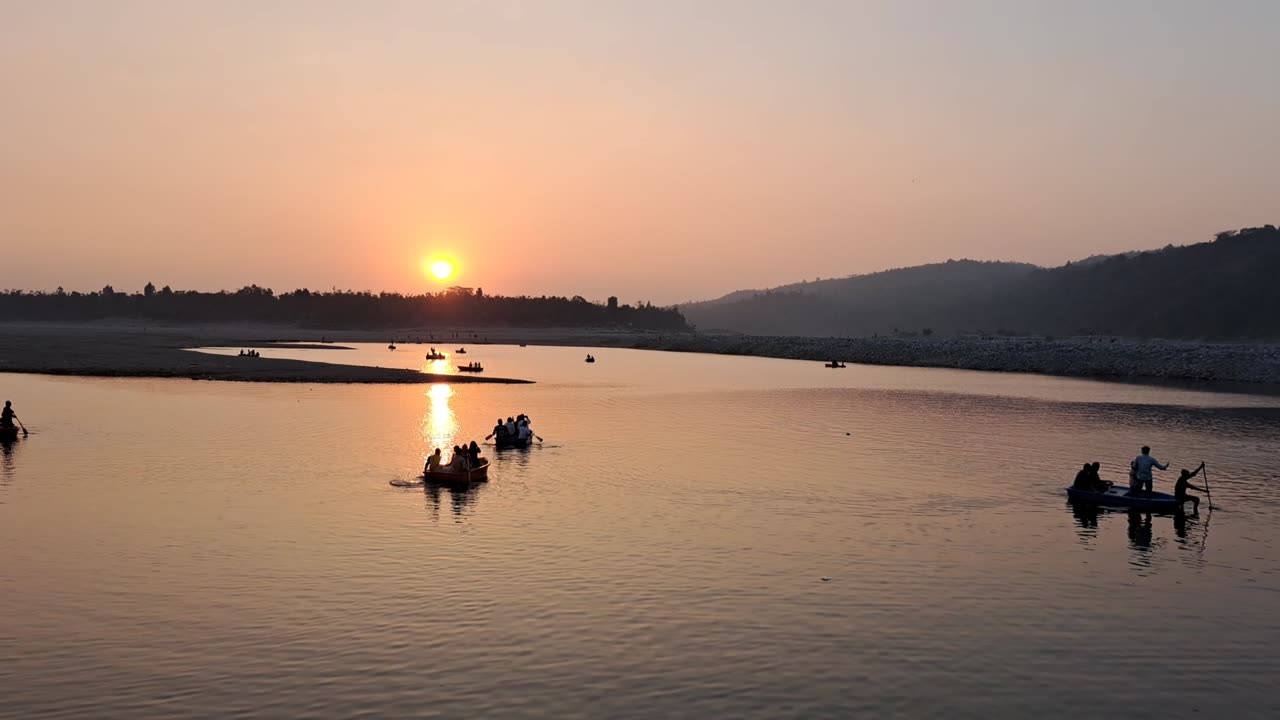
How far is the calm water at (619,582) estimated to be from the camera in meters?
17.5

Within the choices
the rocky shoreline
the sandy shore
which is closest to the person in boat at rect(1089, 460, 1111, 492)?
the sandy shore

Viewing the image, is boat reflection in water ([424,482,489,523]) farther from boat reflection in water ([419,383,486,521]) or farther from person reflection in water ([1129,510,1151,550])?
person reflection in water ([1129,510,1151,550])

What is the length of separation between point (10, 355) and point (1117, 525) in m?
119

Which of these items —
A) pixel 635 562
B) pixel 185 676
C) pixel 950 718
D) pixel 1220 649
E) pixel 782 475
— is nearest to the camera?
pixel 950 718

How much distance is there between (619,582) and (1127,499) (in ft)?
70.5

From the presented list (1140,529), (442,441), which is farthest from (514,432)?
(1140,529)

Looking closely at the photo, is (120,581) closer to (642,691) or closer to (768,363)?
(642,691)

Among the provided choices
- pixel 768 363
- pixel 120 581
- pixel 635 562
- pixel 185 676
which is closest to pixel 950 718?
pixel 635 562

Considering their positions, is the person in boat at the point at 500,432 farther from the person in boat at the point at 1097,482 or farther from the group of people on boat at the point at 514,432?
the person in boat at the point at 1097,482

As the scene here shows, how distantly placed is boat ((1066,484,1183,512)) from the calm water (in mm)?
783

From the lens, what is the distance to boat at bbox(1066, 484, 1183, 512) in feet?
117

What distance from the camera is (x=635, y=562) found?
1051 inches

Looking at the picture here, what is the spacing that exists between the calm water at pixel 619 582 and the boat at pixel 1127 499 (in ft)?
2.57

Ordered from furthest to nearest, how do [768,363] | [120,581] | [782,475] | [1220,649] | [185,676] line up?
[768,363] → [782,475] → [120,581] → [1220,649] → [185,676]
